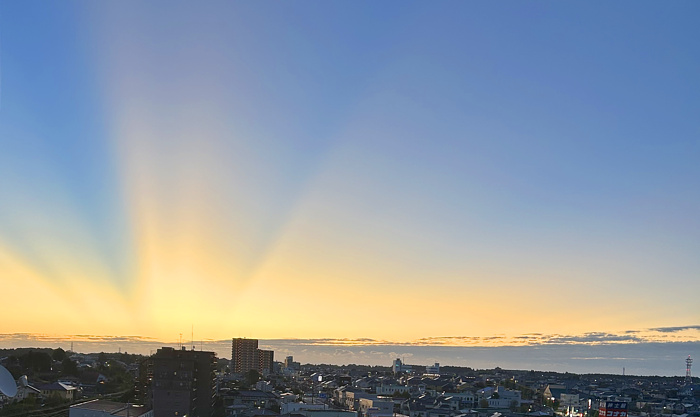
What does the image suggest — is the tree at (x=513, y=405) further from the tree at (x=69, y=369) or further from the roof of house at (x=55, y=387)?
the tree at (x=69, y=369)

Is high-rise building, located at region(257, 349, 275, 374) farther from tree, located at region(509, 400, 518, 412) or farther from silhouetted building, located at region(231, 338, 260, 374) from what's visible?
tree, located at region(509, 400, 518, 412)

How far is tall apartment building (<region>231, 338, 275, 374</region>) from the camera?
465 ft

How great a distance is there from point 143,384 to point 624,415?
42486mm

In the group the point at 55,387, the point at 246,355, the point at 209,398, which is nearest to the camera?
the point at 209,398

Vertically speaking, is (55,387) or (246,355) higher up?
(55,387)

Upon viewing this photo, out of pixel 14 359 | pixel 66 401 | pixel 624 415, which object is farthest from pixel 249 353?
pixel 624 415

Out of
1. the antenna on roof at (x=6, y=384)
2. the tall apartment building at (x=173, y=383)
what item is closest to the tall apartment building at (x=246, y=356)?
the tall apartment building at (x=173, y=383)

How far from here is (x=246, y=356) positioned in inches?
5605

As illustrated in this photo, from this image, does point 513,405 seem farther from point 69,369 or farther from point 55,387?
point 69,369

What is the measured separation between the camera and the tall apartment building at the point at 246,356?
141750 millimetres

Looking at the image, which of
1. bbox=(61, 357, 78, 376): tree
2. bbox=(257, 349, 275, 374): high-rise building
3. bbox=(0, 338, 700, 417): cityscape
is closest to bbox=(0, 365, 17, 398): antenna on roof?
bbox=(0, 338, 700, 417): cityscape

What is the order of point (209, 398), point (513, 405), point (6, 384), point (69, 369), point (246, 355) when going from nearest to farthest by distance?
point (6, 384)
point (209, 398)
point (513, 405)
point (69, 369)
point (246, 355)

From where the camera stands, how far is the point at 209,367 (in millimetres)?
48531

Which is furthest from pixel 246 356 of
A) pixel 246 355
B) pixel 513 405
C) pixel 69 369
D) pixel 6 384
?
pixel 6 384
